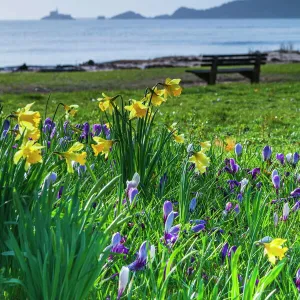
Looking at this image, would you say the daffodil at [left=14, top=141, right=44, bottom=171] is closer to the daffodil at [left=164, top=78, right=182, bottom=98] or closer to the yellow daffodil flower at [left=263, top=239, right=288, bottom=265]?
the yellow daffodil flower at [left=263, top=239, right=288, bottom=265]

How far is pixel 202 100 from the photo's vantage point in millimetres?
13617

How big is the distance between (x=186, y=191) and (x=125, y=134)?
78cm

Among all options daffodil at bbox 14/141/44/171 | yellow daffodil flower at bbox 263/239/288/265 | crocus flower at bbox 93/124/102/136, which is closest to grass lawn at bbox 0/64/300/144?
crocus flower at bbox 93/124/102/136

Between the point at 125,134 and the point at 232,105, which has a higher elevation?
the point at 125,134

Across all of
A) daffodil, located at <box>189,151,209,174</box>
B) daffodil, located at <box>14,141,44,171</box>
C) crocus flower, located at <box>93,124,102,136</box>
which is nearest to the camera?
daffodil, located at <box>14,141,44,171</box>

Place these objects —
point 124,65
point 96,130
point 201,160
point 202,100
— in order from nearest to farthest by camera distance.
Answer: point 201,160, point 96,130, point 202,100, point 124,65

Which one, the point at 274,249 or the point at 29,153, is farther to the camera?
the point at 29,153

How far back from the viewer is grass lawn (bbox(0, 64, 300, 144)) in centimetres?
915

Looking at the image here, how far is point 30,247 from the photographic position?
96.0 inches

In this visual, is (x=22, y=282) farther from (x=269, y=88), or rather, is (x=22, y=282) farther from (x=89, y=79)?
(x=89, y=79)

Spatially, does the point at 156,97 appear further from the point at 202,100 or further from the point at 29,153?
the point at 202,100

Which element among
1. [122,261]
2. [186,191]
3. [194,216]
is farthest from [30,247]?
[194,216]

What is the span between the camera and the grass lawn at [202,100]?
360 inches

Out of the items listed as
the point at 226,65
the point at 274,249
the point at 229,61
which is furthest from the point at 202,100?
the point at 274,249
